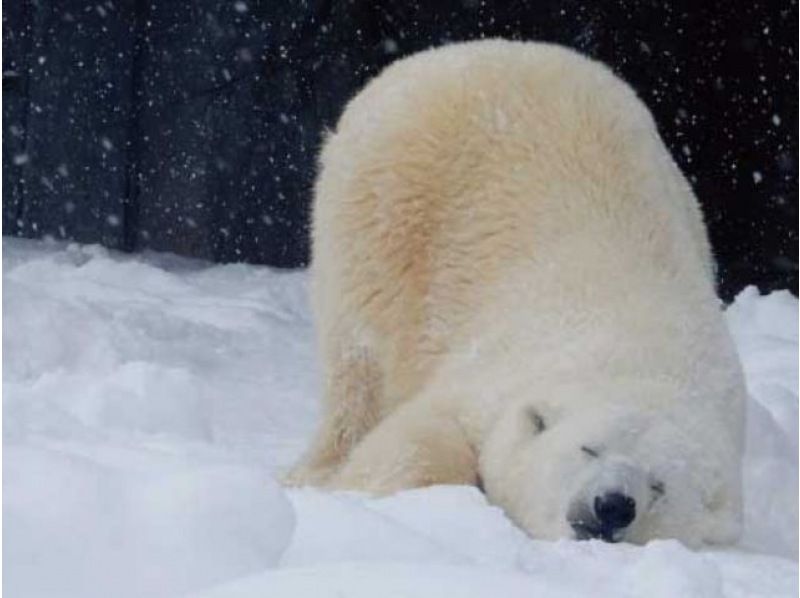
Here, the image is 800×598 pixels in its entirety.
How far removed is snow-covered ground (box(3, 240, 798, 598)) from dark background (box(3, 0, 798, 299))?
3.12 m

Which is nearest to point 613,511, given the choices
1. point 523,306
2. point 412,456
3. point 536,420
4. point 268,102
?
point 536,420

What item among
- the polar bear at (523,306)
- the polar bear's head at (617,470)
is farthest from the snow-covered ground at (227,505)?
the polar bear at (523,306)

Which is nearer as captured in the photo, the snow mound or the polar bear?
the snow mound

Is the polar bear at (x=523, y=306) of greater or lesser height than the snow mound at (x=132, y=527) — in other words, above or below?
below

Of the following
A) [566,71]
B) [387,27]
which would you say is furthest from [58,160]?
[566,71]

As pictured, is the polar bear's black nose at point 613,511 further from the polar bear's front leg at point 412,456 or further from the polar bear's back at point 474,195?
the polar bear's back at point 474,195

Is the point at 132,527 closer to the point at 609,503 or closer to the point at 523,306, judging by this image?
the point at 609,503

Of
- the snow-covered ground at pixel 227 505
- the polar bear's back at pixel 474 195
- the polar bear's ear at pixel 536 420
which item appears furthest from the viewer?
the polar bear's back at pixel 474 195

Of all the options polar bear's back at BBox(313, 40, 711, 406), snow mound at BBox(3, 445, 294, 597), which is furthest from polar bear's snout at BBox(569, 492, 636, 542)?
snow mound at BBox(3, 445, 294, 597)

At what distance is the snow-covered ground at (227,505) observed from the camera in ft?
5.20

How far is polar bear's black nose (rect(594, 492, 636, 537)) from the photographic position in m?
2.82

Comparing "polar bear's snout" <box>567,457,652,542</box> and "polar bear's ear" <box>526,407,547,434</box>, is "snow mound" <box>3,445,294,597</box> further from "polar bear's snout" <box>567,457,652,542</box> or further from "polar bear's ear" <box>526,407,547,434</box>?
"polar bear's ear" <box>526,407,547,434</box>

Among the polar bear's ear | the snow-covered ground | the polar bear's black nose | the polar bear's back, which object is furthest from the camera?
the polar bear's back

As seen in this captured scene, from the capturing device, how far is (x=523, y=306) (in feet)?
11.9
